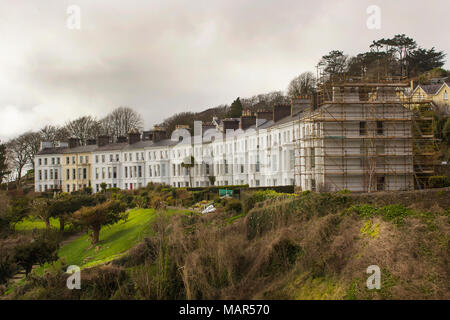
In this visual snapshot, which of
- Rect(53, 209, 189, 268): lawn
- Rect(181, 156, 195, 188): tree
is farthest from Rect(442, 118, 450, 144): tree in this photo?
Rect(181, 156, 195, 188): tree

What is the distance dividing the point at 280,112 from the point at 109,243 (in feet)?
72.6

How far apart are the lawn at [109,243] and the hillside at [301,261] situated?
5.69m

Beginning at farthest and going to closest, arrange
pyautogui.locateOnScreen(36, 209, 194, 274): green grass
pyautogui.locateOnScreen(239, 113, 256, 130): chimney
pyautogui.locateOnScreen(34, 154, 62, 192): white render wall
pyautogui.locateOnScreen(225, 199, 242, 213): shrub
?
1. pyautogui.locateOnScreen(34, 154, 62, 192): white render wall
2. pyautogui.locateOnScreen(239, 113, 256, 130): chimney
3. pyautogui.locateOnScreen(225, 199, 242, 213): shrub
4. pyautogui.locateOnScreen(36, 209, 194, 274): green grass

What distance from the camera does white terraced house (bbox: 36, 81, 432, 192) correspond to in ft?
111

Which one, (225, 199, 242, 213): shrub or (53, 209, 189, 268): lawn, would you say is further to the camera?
(225, 199, 242, 213): shrub

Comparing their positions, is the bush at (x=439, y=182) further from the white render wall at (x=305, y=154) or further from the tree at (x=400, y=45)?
the tree at (x=400, y=45)

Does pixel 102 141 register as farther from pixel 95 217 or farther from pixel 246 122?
pixel 95 217

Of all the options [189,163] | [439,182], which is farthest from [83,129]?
[439,182]

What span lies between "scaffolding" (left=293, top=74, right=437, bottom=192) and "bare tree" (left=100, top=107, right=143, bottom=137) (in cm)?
5593

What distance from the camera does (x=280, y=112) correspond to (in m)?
46.7

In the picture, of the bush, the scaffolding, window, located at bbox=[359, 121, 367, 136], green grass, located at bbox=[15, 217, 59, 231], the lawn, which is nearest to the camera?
the lawn

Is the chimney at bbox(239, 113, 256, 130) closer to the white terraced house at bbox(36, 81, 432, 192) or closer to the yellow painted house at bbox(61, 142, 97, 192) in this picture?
the white terraced house at bbox(36, 81, 432, 192)

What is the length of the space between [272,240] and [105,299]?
760 centimetres
